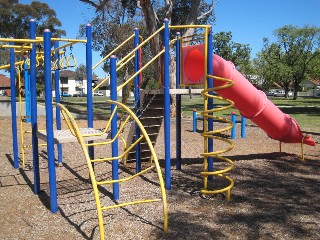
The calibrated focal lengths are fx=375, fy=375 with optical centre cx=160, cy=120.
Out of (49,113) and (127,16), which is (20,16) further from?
(49,113)

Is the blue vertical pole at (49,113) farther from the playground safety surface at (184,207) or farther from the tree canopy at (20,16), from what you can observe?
the tree canopy at (20,16)

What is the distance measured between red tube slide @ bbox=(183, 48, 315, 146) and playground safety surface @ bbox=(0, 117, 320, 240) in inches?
28.1

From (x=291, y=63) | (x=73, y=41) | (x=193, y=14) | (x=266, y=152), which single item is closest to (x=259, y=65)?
(x=291, y=63)

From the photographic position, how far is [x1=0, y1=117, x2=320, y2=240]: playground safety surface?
4.25 m

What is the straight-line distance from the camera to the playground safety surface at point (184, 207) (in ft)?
13.9

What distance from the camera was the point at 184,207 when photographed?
5145 mm

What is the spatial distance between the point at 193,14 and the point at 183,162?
11.2 m

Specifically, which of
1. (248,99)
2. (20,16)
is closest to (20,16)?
(20,16)

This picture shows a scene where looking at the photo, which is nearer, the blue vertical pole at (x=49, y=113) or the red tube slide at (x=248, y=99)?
the blue vertical pole at (x=49, y=113)

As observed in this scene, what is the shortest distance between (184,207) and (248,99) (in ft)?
9.17

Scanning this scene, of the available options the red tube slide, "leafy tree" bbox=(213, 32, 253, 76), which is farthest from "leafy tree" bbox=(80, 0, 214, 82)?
"leafy tree" bbox=(213, 32, 253, 76)

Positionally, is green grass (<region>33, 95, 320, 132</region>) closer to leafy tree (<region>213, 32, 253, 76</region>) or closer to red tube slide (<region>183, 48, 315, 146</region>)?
red tube slide (<region>183, 48, 315, 146</region>)

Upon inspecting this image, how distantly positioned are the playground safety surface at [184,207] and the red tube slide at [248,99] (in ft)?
2.34

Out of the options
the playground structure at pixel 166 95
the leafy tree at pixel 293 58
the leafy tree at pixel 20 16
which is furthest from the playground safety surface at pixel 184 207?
the leafy tree at pixel 293 58
